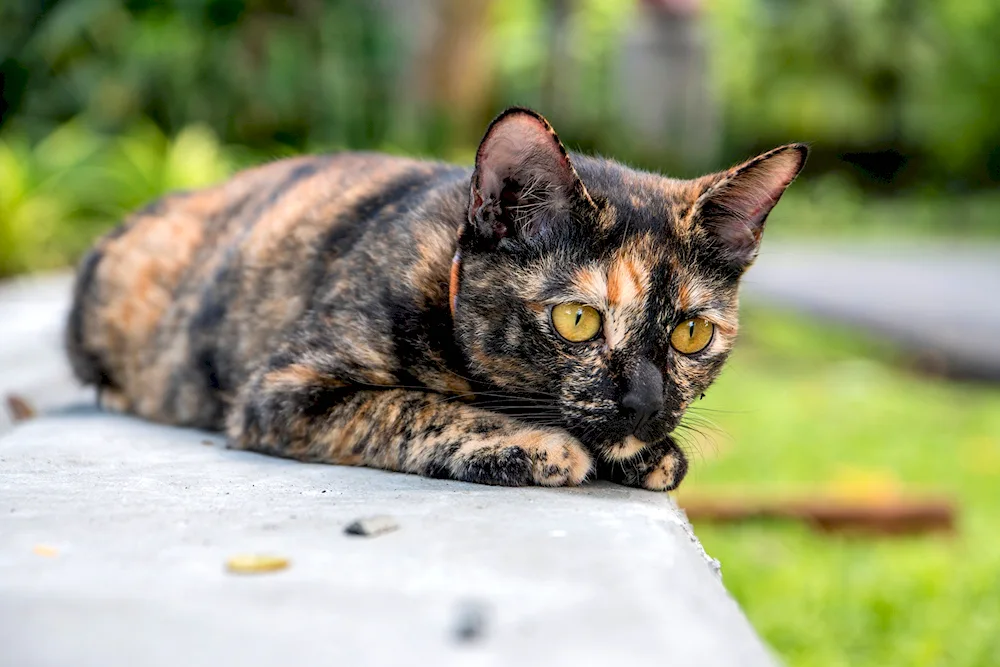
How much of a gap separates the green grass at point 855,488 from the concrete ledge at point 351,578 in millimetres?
1009

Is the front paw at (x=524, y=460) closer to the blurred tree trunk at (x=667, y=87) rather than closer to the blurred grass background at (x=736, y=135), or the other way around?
the blurred grass background at (x=736, y=135)

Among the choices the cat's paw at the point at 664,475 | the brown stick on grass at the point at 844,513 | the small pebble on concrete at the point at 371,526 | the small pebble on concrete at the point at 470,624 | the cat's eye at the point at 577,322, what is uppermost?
the cat's eye at the point at 577,322

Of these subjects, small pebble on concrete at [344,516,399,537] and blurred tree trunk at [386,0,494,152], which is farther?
blurred tree trunk at [386,0,494,152]

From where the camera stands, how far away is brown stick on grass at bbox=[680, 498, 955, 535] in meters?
5.12

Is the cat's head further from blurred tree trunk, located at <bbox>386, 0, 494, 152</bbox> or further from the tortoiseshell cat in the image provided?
blurred tree trunk, located at <bbox>386, 0, 494, 152</bbox>

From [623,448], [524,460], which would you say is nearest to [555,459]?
[524,460]

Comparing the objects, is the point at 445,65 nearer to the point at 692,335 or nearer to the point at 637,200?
the point at 637,200

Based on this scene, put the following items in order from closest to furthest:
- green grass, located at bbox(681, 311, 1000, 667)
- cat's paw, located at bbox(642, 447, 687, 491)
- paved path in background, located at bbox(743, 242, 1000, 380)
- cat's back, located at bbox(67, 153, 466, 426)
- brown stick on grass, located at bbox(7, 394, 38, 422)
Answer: cat's paw, located at bbox(642, 447, 687, 491) → cat's back, located at bbox(67, 153, 466, 426) → green grass, located at bbox(681, 311, 1000, 667) → brown stick on grass, located at bbox(7, 394, 38, 422) → paved path in background, located at bbox(743, 242, 1000, 380)

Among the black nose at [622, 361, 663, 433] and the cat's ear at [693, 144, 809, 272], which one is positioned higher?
the cat's ear at [693, 144, 809, 272]

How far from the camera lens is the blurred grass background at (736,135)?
4617 millimetres

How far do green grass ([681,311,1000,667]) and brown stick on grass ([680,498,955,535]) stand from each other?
7 centimetres

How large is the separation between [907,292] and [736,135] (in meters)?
11.5

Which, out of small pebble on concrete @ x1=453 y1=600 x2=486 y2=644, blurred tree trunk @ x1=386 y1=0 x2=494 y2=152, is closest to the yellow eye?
small pebble on concrete @ x1=453 y1=600 x2=486 y2=644

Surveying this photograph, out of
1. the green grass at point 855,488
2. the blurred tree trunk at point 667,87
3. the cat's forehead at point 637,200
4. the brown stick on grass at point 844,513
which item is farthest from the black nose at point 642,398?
the blurred tree trunk at point 667,87
